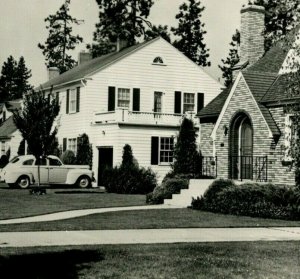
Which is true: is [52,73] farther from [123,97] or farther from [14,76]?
[14,76]

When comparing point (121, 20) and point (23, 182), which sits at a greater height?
point (121, 20)

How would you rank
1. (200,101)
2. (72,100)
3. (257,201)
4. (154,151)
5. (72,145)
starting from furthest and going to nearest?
1. (72,145)
2. (200,101)
3. (72,100)
4. (154,151)
5. (257,201)

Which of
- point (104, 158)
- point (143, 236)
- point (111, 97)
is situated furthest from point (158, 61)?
point (143, 236)

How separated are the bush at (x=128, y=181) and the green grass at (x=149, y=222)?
10873 mm

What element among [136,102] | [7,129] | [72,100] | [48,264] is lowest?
[48,264]

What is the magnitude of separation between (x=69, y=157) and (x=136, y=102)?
17.6 ft

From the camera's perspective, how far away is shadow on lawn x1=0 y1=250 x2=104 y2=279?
28.7 ft

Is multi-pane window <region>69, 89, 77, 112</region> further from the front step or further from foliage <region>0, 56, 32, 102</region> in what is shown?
foliage <region>0, 56, 32, 102</region>

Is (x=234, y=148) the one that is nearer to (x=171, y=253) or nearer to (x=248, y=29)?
(x=248, y=29)

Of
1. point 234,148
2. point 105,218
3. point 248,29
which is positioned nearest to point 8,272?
point 105,218

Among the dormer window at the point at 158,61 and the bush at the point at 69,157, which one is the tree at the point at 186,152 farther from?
the dormer window at the point at 158,61

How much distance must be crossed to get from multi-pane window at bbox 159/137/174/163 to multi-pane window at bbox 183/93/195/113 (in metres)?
4.20

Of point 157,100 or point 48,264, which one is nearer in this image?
point 48,264

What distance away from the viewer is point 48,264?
9469mm
